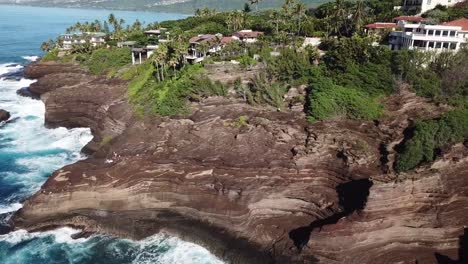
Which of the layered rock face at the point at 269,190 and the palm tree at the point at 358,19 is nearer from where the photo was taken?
the layered rock face at the point at 269,190

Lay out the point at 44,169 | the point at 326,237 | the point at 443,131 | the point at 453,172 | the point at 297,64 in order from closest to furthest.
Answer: the point at 326,237 → the point at 453,172 → the point at 443,131 → the point at 44,169 → the point at 297,64

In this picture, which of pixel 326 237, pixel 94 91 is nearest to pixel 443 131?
pixel 326 237

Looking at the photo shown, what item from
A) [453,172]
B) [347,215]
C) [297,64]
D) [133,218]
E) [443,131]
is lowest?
[133,218]

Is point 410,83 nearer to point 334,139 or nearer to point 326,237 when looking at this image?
point 334,139

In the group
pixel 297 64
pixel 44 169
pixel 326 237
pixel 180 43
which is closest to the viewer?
pixel 326 237

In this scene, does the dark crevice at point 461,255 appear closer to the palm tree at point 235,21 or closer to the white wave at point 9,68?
the palm tree at point 235,21

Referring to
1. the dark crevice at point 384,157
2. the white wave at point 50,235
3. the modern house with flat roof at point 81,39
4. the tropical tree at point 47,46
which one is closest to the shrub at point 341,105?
the dark crevice at point 384,157

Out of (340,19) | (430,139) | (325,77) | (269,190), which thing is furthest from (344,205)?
(340,19)
